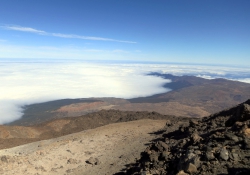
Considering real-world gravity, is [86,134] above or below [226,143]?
below

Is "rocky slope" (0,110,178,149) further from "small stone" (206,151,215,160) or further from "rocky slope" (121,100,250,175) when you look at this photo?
"small stone" (206,151,215,160)

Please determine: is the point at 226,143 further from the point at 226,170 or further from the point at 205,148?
the point at 226,170

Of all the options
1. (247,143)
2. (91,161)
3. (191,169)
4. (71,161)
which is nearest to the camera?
(191,169)

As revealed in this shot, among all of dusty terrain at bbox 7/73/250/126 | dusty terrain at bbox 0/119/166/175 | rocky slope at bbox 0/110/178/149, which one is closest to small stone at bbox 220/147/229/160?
dusty terrain at bbox 0/119/166/175

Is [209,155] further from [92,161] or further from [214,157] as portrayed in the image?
[92,161]

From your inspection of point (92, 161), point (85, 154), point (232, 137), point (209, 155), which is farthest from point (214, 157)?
point (85, 154)

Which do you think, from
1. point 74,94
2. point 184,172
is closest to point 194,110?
point 74,94

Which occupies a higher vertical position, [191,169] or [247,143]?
[247,143]

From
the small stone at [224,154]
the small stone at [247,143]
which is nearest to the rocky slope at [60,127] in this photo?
the small stone at [247,143]
